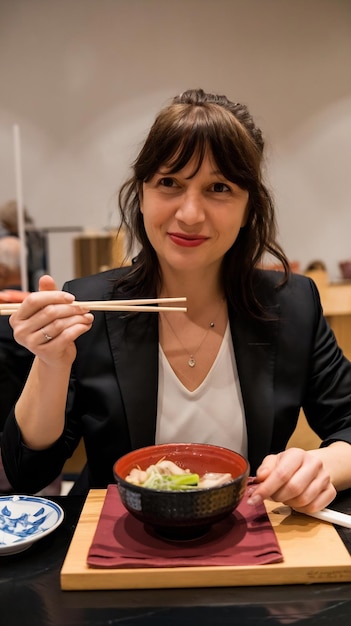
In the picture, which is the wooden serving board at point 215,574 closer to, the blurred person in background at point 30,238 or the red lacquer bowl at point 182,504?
the red lacquer bowl at point 182,504

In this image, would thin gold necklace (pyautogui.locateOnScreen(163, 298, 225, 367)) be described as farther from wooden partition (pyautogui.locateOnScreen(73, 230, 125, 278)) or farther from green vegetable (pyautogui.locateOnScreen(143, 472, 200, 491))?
wooden partition (pyautogui.locateOnScreen(73, 230, 125, 278))

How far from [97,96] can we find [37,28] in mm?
802

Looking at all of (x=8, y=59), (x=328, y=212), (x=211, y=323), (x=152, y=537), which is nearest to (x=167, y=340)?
(x=211, y=323)

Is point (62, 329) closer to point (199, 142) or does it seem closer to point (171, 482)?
point (171, 482)

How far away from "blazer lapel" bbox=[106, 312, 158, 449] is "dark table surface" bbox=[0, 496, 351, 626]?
50 cm

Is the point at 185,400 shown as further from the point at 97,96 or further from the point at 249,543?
the point at 97,96

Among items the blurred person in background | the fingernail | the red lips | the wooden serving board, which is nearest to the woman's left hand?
the fingernail

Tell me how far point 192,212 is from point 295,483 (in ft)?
1.87

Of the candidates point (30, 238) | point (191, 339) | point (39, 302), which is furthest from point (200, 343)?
point (30, 238)

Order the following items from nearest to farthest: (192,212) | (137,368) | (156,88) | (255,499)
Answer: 1. (255,499)
2. (192,212)
3. (137,368)
4. (156,88)

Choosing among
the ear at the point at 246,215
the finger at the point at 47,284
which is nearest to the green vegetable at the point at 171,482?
the finger at the point at 47,284

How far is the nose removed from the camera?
1.22 meters

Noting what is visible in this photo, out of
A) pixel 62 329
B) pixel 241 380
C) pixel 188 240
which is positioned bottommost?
pixel 241 380

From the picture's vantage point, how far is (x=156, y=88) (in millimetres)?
5648
